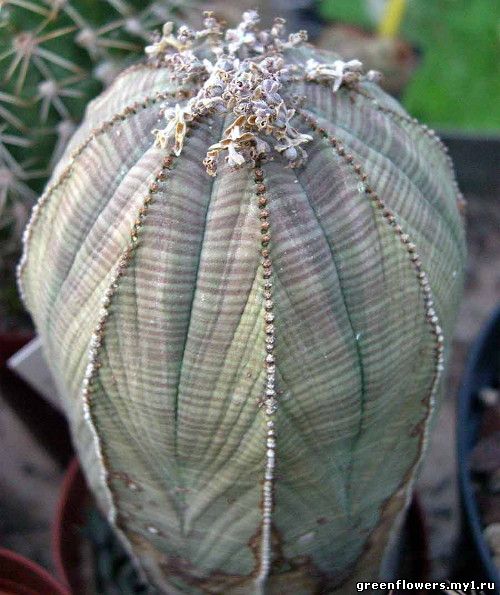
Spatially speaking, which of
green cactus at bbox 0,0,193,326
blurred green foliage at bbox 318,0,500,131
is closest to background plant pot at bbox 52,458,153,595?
green cactus at bbox 0,0,193,326

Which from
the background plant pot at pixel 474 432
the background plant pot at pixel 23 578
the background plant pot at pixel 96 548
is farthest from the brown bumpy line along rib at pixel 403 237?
the background plant pot at pixel 23 578

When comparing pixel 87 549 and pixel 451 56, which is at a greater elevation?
pixel 451 56

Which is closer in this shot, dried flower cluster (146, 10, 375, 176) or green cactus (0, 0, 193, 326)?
dried flower cluster (146, 10, 375, 176)

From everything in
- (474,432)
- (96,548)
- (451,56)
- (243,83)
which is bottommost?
(96,548)

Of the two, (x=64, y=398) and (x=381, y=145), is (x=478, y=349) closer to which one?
(x=381, y=145)

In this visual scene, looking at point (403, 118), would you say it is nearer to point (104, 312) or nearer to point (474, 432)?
point (104, 312)

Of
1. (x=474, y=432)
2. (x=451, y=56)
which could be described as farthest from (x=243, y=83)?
(x=451, y=56)

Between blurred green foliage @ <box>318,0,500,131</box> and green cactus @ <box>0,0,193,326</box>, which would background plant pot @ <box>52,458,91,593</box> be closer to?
green cactus @ <box>0,0,193,326</box>
